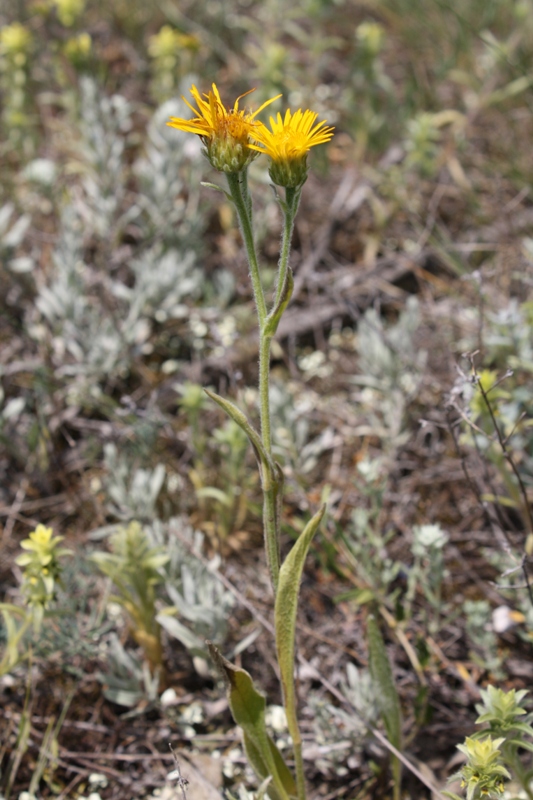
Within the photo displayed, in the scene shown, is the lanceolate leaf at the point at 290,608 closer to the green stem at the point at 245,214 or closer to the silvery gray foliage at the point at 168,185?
the green stem at the point at 245,214

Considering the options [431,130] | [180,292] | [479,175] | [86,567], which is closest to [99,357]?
[180,292]

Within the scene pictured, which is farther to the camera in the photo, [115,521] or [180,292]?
[180,292]

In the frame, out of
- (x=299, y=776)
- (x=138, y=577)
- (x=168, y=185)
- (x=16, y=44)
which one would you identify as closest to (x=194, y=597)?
(x=138, y=577)

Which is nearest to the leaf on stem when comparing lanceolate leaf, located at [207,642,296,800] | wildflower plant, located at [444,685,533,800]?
lanceolate leaf, located at [207,642,296,800]

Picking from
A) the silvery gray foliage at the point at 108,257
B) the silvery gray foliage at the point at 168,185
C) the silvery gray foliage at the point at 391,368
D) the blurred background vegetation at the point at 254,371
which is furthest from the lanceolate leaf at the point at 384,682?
the silvery gray foliage at the point at 168,185

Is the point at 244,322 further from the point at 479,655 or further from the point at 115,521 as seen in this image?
the point at 479,655

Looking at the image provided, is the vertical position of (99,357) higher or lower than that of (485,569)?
higher

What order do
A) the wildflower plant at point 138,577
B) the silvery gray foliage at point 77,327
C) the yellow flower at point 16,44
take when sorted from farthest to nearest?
the yellow flower at point 16,44, the silvery gray foliage at point 77,327, the wildflower plant at point 138,577
